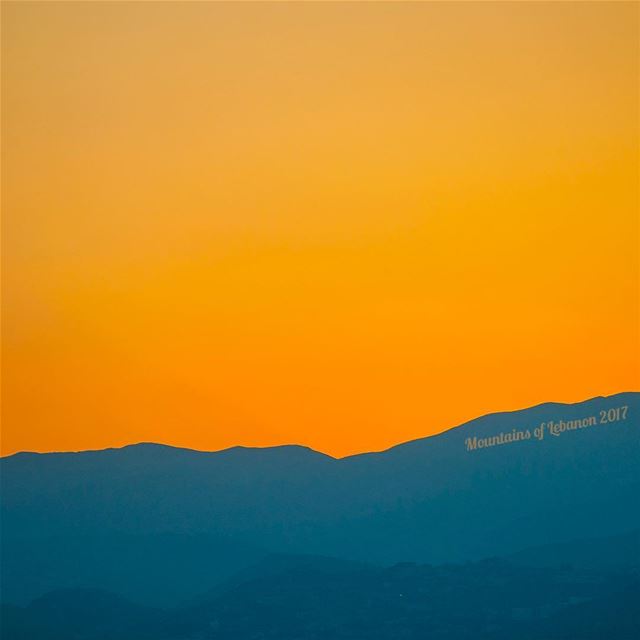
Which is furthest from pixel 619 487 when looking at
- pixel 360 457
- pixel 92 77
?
pixel 92 77

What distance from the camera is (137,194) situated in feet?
9.61

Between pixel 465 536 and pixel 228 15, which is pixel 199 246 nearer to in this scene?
pixel 228 15

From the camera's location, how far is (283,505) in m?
2.96

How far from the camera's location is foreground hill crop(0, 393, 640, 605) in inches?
115

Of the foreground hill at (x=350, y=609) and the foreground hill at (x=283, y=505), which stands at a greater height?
the foreground hill at (x=283, y=505)

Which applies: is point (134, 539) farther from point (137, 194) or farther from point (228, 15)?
point (228, 15)

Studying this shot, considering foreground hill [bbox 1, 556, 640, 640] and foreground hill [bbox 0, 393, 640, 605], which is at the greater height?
foreground hill [bbox 0, 393, 640, 605]

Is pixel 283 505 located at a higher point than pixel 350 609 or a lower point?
higher

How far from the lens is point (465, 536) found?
302 cm

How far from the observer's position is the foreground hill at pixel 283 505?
2.93 metres

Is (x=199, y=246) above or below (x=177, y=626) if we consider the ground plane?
above

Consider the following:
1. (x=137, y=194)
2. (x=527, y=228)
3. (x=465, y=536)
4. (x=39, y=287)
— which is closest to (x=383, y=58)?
(x=527, y=228)

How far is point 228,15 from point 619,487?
85.9 inches

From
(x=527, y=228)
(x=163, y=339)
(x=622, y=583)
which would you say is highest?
(x=527, y=228)
